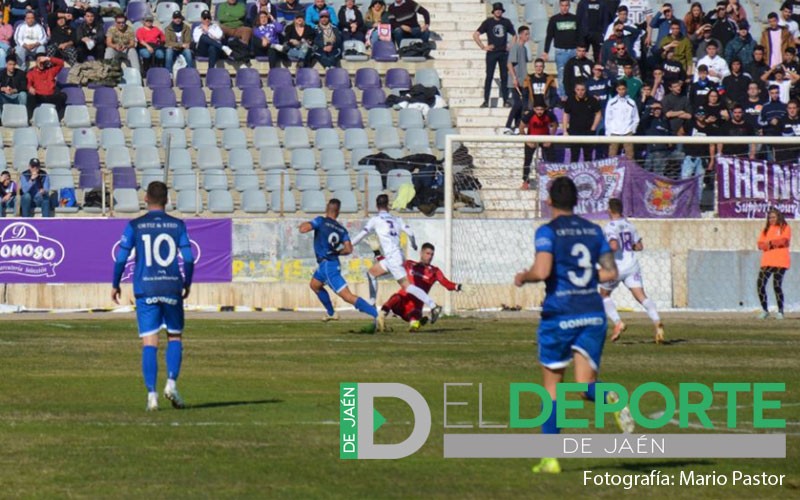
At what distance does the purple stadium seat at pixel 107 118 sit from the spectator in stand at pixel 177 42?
7.21ft

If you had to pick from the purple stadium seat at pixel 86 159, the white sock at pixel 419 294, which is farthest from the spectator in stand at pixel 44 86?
the white sock at pixel 419 294

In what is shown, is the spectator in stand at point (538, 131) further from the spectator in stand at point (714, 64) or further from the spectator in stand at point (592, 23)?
the spectator in stand at point (714, 64)

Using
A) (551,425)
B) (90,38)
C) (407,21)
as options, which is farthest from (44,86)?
→ (551,425)

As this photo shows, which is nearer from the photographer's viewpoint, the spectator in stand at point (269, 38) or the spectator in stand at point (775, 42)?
the spectator in stand at point (269, 38)

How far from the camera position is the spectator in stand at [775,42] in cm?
3809

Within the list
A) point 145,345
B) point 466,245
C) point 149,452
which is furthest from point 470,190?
point 149,452

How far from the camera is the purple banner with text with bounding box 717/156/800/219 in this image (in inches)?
1267

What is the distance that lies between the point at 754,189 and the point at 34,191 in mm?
15488

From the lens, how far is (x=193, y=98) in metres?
36.7

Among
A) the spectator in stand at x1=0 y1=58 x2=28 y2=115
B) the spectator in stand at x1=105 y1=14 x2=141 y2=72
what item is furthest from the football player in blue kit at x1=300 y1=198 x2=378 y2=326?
the spectator in stand at x1=105 y1=14 x2=141 y2=72

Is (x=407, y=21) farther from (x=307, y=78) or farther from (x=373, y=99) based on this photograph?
(x=307, y=78)

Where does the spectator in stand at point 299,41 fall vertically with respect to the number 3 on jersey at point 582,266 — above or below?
above

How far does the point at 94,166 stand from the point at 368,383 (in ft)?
Answer: 63.2

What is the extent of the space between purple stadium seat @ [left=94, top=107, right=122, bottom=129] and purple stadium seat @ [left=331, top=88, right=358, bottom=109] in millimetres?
5264
